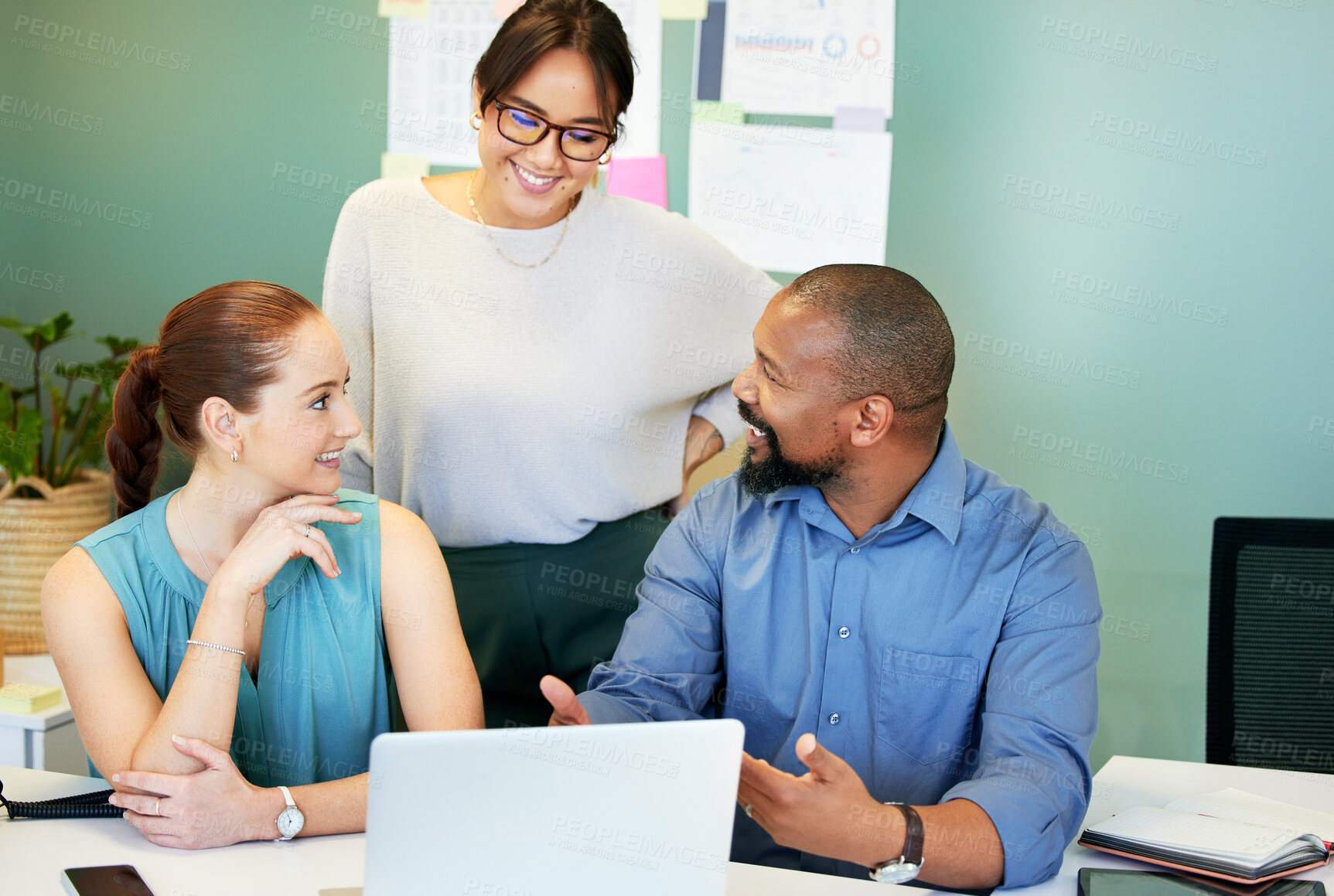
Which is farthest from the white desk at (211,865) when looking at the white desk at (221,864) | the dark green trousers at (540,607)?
the dark green trousers at (540,607)

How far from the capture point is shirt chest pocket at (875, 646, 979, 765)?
1.49 meters

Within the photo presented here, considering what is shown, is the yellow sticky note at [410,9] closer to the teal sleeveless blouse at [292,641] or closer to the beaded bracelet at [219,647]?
the teal sleeveless blouse at [292,641]

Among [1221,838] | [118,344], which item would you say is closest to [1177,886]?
[1221,838]

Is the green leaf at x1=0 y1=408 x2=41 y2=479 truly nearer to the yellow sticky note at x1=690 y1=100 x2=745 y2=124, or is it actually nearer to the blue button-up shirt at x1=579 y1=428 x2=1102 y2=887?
the blue button-up shirt at x1=579 y1=428 x2=1102 y2=887

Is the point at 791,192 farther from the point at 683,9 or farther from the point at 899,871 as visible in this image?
the point at 899,871

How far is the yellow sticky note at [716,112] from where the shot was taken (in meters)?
2.66

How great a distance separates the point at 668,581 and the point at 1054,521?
57cm

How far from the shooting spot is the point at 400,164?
2818mm

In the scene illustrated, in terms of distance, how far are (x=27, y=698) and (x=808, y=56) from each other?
2.22 meters

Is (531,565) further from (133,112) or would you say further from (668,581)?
(133,112)

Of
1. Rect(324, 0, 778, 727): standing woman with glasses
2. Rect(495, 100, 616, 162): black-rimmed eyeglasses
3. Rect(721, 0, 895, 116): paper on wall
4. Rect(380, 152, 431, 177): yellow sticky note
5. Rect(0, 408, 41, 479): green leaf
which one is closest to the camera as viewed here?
Rect(495, 100, 616, 162): black-rimmed eyeglasses

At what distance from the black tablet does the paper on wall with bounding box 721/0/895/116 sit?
1.87m

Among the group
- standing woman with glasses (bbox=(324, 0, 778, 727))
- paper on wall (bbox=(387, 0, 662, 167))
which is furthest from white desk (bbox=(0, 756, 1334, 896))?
paper on wall (bbox=(387, 0, 662, 167))

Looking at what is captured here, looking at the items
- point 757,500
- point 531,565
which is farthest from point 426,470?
point 757,500
